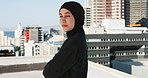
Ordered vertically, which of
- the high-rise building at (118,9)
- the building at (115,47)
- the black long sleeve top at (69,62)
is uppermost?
the high-rise building at (118,9)

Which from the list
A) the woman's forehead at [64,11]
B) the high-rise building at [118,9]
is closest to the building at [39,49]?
the high-rise building at [118,9]

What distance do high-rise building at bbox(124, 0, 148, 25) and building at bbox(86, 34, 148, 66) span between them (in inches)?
1163

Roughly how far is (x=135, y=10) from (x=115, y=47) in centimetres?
3560

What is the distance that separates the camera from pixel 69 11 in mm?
898

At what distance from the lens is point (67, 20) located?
90 cm

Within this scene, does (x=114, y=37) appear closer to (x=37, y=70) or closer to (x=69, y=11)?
(x=37, y=70)

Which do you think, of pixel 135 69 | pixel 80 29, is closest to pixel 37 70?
pixel 80 29

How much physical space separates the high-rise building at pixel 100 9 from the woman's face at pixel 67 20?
49.4 metres

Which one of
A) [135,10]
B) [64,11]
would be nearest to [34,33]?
[135,10]

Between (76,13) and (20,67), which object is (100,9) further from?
(76,13)

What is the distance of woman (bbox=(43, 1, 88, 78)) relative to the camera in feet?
2.85

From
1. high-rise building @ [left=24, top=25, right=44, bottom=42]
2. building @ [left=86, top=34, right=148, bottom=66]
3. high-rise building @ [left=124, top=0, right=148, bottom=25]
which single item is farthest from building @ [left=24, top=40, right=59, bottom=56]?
high-rise building @ [left=124, top=0, right=148, bottom=25]

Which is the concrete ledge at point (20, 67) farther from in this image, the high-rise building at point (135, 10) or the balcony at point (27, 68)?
the high-rise building at point (135, 10)

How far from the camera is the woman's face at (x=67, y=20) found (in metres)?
0.90
